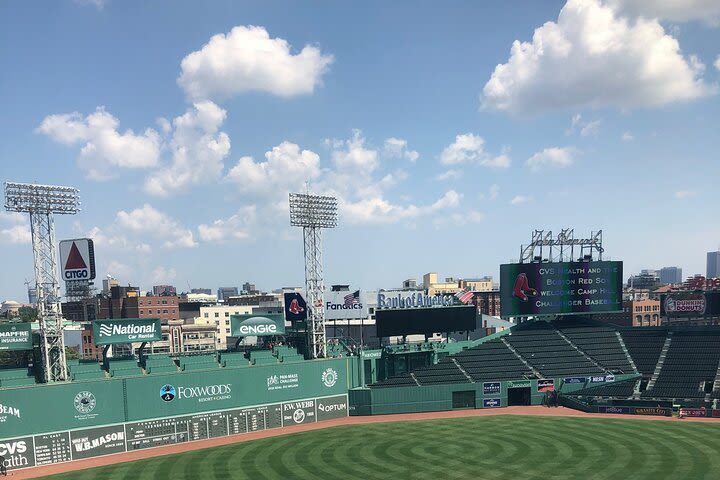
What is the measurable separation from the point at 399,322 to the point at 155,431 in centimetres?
3534

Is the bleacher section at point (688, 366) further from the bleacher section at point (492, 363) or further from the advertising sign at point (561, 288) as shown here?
the bleacher section at point (492, 363)

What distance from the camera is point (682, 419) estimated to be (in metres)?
62.2

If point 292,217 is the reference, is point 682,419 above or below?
below

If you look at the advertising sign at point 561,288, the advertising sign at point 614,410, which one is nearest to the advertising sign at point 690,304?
the advertising sign at point 561,288

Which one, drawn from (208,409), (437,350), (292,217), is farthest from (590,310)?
(208,409)

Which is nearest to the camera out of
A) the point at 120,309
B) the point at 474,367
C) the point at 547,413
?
the point at 547,413

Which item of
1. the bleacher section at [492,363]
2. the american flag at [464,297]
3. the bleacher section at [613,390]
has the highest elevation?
the american flag at [464,297]

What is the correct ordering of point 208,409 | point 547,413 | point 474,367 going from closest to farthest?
1. point 208,409
2. point 547,413
3. point 474,367

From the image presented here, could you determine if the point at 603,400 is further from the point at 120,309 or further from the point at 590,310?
the point at 120,309

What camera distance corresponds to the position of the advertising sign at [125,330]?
59344 mm

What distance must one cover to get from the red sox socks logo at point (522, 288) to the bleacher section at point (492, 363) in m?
7.87

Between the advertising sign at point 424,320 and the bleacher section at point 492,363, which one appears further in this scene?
the advertising sign at point 424,320

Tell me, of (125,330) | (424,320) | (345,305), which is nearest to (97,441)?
(125,330)

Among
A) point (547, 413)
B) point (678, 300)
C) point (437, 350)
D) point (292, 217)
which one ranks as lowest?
point (547, 413)
